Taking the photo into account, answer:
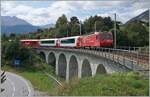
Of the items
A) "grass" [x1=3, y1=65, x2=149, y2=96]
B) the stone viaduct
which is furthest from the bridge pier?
"grass" [x1=3, y1=65, x2=149, y2=96]

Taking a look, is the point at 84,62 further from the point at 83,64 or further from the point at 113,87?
the point at 113,87

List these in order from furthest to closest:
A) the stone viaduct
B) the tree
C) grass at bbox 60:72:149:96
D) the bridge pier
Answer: the tree → the bridge pier → the stone viaduct → grass at bbox 60:72:149:96

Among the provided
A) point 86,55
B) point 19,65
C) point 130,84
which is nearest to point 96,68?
point 86,55

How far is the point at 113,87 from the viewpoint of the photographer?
58.1 ft

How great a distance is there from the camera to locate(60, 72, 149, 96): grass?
17094 millimetres

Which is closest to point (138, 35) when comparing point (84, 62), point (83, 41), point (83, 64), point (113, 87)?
point (84, 62)

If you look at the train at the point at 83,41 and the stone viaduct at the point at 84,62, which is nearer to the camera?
the stone viaduct at the point at 84,62

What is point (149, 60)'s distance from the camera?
2111 cm

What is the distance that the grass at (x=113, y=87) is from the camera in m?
17.1

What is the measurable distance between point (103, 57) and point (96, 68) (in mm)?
4744

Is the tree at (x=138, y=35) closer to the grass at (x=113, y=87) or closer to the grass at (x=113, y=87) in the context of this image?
the grass at (x=113, y=87)

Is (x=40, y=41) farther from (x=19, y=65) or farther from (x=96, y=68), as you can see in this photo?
(x=96, y=68)

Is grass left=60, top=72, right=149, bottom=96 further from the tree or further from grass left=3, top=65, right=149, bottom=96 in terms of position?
the tree

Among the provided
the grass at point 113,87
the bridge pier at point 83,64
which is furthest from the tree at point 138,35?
the grass at point 113,87
